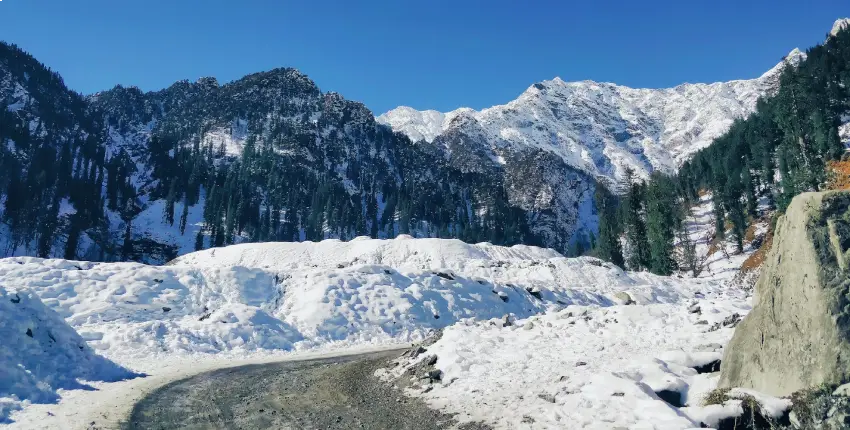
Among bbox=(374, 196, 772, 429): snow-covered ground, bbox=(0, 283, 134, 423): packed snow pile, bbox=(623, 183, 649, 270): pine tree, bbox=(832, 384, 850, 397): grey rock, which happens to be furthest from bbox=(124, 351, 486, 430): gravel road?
bbox=(623, 183, 649, 270): pine tree

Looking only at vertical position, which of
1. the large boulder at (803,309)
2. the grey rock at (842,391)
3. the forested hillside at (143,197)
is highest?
the forested hillside at (143,197)

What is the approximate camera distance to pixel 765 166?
98.1 meters

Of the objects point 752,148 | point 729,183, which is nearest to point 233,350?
point 729,183

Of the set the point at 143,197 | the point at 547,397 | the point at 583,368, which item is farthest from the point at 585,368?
the point at 143,197

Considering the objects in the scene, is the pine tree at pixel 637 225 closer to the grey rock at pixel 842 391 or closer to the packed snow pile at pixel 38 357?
the grey rock at pixel 842 391

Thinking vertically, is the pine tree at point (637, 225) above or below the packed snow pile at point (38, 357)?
above

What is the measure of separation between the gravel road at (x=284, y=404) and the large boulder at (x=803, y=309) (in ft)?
18.6

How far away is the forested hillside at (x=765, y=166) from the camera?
240 ft

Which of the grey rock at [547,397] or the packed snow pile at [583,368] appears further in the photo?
the grey rock at [547,397]

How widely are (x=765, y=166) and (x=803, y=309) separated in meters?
110

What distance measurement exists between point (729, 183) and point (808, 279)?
349 feet

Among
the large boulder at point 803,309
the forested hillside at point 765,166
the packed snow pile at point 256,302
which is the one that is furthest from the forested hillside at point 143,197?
the large boulder at point 803,309

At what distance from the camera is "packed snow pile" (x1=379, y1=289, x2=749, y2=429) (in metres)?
9.66

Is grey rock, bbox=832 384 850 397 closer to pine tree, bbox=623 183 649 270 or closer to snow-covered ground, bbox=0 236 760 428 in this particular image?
snow-covered ground, bbox=0 236 760 428
